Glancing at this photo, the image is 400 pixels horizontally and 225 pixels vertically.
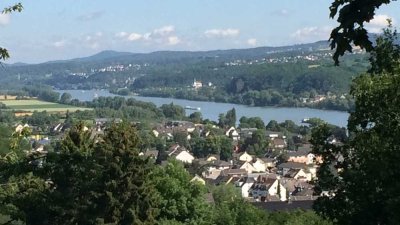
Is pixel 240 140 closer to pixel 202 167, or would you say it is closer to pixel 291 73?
pixel 202 167

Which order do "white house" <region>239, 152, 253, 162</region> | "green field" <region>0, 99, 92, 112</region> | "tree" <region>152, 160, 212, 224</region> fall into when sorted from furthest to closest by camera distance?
"green field" <region>0, 99, 92, 112</region>
"white house" <region>239, 152, 253, 162</region>
"tree" <region>152, 160, 212, 224</region>

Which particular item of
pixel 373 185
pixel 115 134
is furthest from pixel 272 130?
pixel 373 185

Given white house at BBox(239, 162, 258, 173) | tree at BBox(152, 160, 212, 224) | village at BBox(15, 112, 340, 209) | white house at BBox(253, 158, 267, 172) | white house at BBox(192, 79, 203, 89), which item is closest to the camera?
tree at BBox(152, 160, 212, 224)

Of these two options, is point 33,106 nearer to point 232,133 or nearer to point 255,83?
point 232,133

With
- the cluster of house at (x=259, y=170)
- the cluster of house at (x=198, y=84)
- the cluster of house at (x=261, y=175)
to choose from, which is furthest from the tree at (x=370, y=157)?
the cluster of house at (x=198, y=84)

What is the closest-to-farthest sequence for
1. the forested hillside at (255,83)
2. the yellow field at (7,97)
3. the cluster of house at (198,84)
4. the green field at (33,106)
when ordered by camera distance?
1. the green field at (33,106)
2. the yellow field at (7,97)
3. the forested hillside at (255,83)
4. the cluster of house at (198,84)

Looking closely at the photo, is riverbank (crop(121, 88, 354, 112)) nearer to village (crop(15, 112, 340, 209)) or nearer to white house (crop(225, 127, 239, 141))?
white house (crop(225, 127, 239, 141))

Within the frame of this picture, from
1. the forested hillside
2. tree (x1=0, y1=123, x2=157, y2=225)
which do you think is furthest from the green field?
tree (x1=0, y1=123, x2=157, y2=225)

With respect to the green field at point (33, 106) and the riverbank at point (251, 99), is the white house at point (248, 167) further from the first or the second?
the green field at point (33, 106)

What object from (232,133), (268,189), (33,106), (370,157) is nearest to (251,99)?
(33,106)
